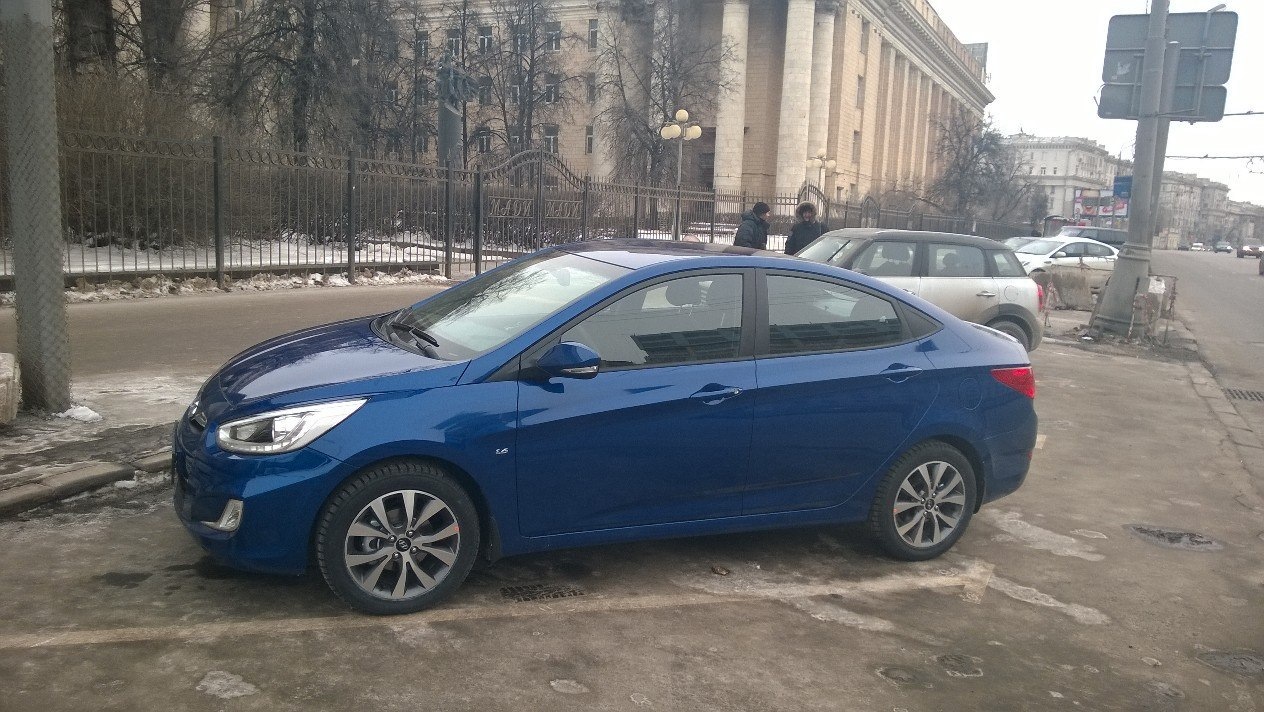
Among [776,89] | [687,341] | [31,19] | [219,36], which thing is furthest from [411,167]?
[776,89]

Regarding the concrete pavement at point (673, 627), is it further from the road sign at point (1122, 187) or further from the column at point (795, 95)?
the column at point (795, 95)

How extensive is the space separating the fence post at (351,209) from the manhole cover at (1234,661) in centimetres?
1388

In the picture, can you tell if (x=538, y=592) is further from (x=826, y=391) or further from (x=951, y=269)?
(x=951, y=269)

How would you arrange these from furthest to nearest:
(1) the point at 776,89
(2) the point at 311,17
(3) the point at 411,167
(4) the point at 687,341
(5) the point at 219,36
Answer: (1) the point at 776,89, (2) the point at 311,17, (5) the point at 219,36, (3) the point at 411,167, (4) the point at 687,341

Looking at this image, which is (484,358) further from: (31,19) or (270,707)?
(31,19)

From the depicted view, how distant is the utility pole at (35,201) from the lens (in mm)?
6324

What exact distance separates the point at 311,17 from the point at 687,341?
68.8 feet

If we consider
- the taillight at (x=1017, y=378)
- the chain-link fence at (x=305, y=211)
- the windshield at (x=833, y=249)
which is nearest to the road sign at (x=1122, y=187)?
the chain-link fence at (x=305, y=211)

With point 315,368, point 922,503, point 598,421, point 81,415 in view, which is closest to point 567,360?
point 598,421

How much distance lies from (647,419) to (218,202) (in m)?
11.4

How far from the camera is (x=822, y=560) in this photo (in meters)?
5.21

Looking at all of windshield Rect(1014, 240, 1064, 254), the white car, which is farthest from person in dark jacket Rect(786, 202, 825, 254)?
windshield Rect(1014, 240, 1064, 254)

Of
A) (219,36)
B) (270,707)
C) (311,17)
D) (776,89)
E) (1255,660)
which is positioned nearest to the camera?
(270,707)

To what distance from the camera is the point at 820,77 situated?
58688mm
